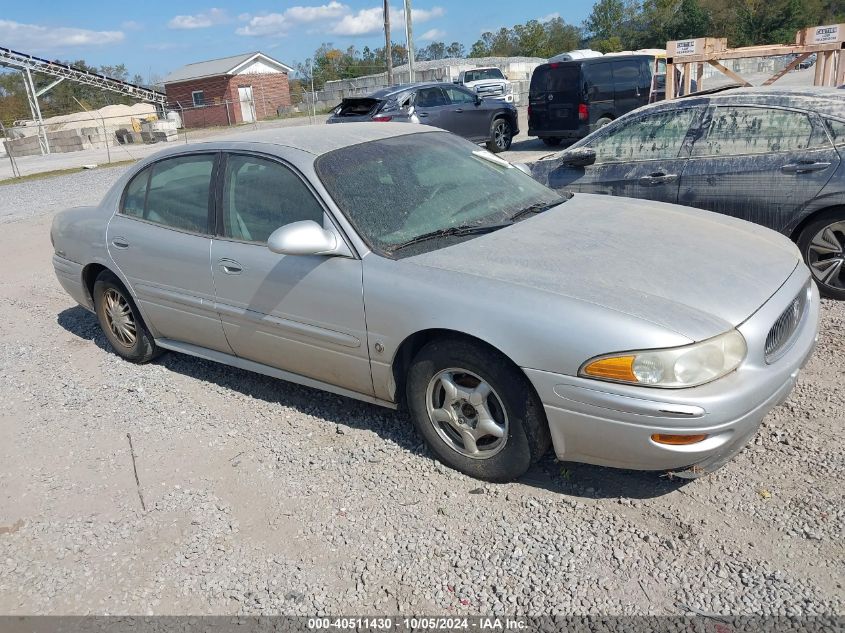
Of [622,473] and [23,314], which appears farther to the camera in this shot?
[23,314]

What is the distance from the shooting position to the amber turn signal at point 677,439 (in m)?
2.64

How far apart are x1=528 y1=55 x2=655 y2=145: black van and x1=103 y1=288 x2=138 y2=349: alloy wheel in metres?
11.5

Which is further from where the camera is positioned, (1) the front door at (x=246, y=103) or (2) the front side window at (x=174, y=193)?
(1) the front door at (x=246, y=103)

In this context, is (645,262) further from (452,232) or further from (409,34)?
(409,34)

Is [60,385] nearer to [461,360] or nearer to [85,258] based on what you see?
[85,258]

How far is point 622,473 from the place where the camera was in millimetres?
3229

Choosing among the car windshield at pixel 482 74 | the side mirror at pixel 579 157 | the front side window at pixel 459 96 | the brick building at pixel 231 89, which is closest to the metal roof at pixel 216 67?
the brick building at pixel 231 89

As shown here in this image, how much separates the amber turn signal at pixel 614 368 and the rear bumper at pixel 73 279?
A: 4.01m

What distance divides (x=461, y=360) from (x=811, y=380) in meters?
2.21

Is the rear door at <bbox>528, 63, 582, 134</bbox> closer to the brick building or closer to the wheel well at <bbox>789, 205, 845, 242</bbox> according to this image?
the wheel well at <bbox>789, 205, 845, 242</bbox>

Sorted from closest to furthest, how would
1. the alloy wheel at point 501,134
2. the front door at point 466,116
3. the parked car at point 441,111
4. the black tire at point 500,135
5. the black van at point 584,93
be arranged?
the parked car at point 441,111 → the black van at point 584,93 → the front door at point 466,116 → the black tire at point 500,135 → the alloy wheel at point 501,134

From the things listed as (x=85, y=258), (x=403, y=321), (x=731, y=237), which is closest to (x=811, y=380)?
(x=731, y=237)

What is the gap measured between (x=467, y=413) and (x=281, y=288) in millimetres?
1209

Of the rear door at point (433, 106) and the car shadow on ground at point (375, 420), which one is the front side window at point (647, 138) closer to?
the car shadow on ground at point (375, 420)
